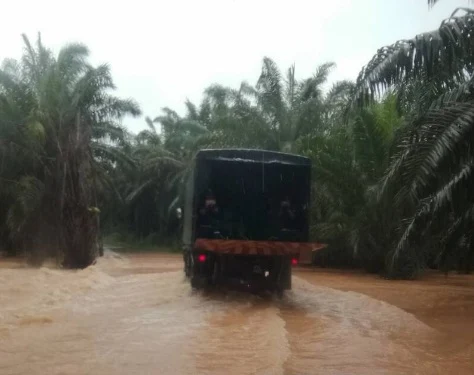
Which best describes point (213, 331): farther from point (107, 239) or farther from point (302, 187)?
point (107, 239)

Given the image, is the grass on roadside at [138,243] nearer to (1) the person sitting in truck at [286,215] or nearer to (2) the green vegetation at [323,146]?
(2) the green vegetation at [323,146]

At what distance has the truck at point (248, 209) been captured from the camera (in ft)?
47.4

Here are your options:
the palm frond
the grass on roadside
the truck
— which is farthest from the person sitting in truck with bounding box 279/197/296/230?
the grass on roadside

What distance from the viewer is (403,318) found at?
1281 centimetres

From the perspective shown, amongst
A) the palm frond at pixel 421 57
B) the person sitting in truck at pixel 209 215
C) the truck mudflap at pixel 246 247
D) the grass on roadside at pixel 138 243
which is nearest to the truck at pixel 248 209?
the person sitting in truck at pixel 209 215

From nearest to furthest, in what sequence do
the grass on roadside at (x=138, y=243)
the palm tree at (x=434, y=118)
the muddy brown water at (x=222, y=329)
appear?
the muddy brown water at (x=222, y=329) → the palm tree at (x=434, y=118) → the grass on roadside at (x=138, y=243)

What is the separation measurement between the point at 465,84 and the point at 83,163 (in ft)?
A: 41.6

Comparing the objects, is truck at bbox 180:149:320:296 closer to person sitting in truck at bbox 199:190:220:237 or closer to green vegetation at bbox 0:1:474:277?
person sitting in truck at bbox 199:190:220:237

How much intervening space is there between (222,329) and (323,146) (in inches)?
613

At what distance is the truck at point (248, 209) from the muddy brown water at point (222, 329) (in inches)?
22.4

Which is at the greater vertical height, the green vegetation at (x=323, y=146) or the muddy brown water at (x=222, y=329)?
the green vegetation at (x=323, y=146)

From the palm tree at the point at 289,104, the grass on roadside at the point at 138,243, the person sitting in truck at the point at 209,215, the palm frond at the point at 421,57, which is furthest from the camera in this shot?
the grass on roadside at the point at 138,243

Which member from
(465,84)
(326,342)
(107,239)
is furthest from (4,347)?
(107,239)

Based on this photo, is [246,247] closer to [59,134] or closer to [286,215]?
[286,215]
